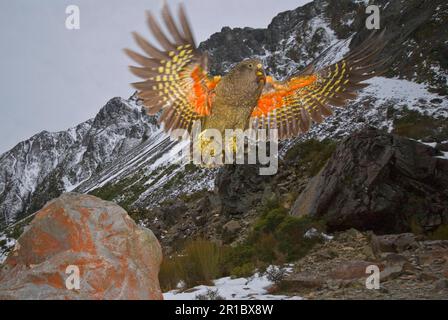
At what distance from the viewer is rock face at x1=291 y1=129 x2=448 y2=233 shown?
9641 mm

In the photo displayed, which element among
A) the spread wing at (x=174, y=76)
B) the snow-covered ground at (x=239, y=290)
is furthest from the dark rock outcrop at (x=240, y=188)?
the spread wing at (x=174, y=76)

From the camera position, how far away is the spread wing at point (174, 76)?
4.37 meters

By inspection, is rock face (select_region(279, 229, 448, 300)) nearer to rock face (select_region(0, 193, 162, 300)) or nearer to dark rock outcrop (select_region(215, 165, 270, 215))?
rock face (select_region(0, 193, 162, 300))

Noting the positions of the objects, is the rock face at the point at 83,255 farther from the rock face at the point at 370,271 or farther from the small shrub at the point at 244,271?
the small shrub at the point at 244,271

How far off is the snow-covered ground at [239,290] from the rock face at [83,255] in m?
2.27

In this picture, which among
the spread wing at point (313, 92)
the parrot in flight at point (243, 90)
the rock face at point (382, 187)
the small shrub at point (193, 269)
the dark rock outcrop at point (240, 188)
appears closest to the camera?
the parrot in flight at point (243, 90)

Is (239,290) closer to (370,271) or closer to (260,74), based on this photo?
(370,271)

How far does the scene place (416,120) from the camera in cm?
2189

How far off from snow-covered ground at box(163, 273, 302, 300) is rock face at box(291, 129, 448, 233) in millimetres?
3266

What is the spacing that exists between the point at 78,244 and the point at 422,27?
36198mm

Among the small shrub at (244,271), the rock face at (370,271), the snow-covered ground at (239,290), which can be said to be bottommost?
the small shrub at (244,271)

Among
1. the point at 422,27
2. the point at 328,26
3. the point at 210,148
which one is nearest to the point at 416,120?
the point at 422,27

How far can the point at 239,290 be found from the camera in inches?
278
